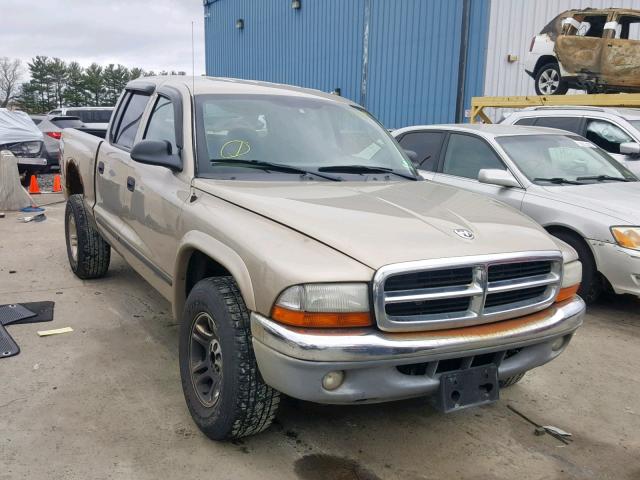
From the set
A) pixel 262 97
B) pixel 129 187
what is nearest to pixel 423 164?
pixel 262 97

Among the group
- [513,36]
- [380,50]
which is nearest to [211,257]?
[513,36]

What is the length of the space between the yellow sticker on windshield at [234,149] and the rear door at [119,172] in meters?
0.96

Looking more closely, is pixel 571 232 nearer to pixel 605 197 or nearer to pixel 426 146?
pixel 605 197

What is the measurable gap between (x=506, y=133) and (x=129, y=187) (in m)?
3.86

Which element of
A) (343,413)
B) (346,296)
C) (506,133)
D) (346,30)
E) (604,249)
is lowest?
(343,413)

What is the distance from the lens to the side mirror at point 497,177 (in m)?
5.39

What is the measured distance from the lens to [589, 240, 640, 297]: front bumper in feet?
15.4

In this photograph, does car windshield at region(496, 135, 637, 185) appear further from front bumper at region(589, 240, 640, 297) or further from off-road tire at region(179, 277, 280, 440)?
off-road tire at region(179, 277, 280, 440)

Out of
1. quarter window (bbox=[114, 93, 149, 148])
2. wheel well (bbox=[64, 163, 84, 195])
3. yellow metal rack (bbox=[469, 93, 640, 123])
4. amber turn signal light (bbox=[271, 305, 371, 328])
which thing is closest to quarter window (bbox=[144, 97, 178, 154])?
quarter window (bbox=[114, 93, 149, 148])

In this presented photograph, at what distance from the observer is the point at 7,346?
3.98 meters

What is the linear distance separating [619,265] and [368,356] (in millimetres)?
3332

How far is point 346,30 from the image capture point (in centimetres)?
1620

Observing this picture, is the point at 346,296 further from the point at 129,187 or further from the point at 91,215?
the point at 91,215

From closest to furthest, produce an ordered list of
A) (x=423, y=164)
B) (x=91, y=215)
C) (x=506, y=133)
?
Answer: 1. (x=91, y=215)
2. (x=506, y=133)
3. (x=423, y=164)
